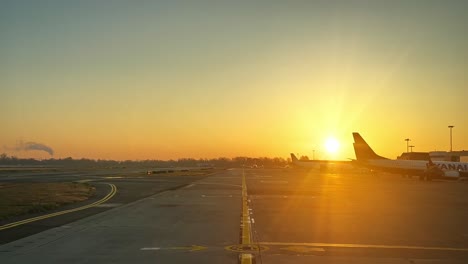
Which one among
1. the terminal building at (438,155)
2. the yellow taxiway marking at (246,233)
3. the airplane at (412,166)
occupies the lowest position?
the yellow taxiway marking at (246,233)

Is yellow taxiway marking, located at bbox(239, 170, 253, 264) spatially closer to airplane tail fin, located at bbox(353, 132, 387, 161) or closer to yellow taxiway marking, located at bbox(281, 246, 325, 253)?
yellow taxiway marking, located at bbox(281, 246, 325, 253)

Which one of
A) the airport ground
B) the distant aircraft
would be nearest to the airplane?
the distant aircraft

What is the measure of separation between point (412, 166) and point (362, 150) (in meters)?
11.8

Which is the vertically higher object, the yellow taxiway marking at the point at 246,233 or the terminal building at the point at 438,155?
the terminal building at the point at 438,155

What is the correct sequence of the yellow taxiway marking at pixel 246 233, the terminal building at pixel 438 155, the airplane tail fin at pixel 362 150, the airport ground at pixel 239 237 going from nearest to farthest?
the yellow taxiway marking at pixel 246 233, the airport ground at pixel 239 237, the airplane tail fin at pixel 362 150, the terminal building at pixel 438 155

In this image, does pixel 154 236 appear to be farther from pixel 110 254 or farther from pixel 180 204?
pixel 180 204

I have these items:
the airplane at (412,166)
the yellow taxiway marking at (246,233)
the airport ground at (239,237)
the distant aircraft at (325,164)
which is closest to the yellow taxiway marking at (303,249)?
the airport ground at (239,237)

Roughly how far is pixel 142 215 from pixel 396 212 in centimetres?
1167

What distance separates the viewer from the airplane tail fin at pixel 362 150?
3059 inches

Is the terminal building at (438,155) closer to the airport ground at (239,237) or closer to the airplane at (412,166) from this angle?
the airplane at (412,166)

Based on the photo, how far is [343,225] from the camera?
16750 millimetres

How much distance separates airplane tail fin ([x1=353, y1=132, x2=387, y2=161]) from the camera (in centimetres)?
7769

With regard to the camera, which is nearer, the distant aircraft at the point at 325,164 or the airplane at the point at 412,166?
the airplane at the point at 412,166

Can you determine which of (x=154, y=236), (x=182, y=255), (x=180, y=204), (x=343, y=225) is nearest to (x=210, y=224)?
(x=154, y=236)
